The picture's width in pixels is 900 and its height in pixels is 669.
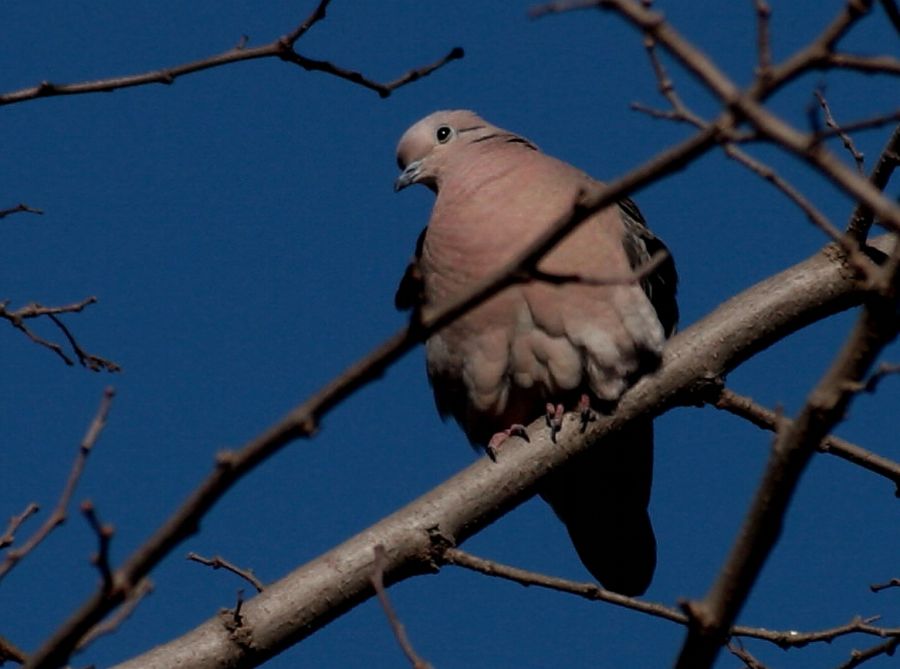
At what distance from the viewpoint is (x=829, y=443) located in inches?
137

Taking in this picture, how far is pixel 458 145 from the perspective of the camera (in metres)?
5.38

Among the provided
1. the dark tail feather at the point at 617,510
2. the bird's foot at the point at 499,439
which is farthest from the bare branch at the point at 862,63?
the dark tail feather at the point at 617,510

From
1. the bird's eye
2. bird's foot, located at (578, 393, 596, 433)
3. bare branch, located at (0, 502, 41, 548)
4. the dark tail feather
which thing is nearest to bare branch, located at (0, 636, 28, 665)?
bare branch, located at (0, 502, 41, 548)

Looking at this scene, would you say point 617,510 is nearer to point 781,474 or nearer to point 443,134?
point 443,134

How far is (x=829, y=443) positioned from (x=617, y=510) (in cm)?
163

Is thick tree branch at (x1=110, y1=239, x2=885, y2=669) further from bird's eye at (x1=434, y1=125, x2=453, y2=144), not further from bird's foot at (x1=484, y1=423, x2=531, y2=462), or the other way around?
bird's eye at (x1=434, y1=125, x2=453, y2=144)

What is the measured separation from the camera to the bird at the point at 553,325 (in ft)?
14.9

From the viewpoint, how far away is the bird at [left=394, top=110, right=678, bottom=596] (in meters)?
4.53

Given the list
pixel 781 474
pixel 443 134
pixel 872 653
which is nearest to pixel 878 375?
pixel 781 474

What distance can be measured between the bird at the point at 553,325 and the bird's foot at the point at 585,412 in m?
0.01

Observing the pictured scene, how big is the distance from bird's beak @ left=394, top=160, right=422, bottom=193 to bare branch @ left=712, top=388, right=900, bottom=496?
2.01 metres

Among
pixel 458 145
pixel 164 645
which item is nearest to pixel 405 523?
pixel 164 645

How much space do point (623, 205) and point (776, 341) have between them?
4.56ft

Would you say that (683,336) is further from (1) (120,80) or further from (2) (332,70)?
(1) (120,80)
